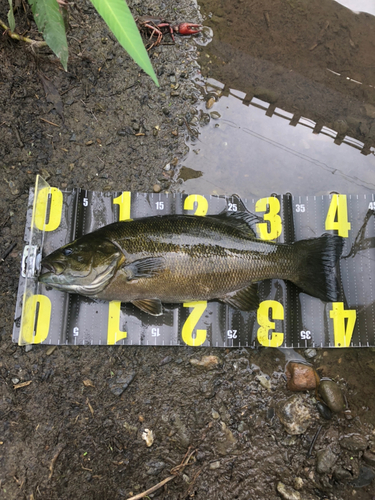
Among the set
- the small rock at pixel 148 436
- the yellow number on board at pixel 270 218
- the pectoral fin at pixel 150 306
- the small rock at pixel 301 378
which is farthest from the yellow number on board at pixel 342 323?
the small rock at pixel 148 436

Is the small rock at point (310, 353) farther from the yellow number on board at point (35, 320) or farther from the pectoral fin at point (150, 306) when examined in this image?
the yellow number on board at point (35, 320)

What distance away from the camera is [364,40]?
4992 millimetres

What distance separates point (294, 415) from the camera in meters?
3.94

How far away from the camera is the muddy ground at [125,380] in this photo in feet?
12.2

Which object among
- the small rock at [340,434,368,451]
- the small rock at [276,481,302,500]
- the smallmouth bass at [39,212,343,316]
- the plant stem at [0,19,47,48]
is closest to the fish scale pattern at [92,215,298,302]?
the smallmouth bass at [39,212,343,316]

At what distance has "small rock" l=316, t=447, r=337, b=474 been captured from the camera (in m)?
3.79

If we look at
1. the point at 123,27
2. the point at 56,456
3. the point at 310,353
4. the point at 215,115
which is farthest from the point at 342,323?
the point at 123,27

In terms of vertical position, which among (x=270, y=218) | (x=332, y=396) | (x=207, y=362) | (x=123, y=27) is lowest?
(x=332, y=396)

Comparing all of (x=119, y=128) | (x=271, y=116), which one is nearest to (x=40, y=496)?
(x=119, y=128)

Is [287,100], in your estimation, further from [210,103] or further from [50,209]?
[50,209]

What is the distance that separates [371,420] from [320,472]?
2.91ft

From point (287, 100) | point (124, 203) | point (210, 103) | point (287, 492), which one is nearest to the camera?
point (287, 492)

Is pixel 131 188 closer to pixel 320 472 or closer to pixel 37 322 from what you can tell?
pixel 37 322

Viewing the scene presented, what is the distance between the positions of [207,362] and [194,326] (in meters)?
0.46
